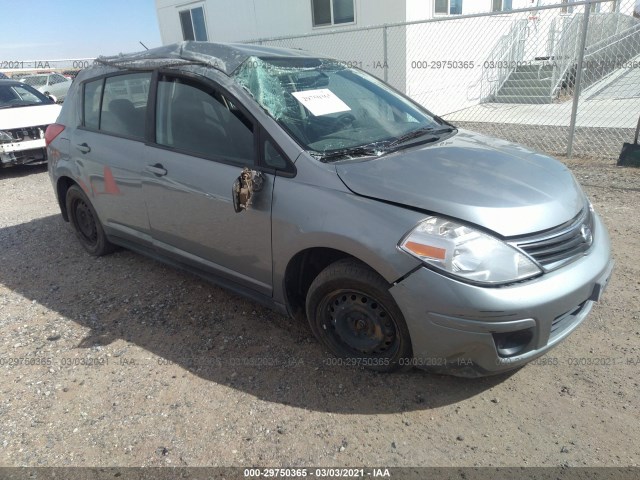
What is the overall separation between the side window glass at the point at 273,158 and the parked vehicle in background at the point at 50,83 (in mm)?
18545

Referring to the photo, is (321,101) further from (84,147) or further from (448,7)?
(448,7)

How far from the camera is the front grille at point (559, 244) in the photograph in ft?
7.00

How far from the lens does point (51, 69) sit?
73.1 feet

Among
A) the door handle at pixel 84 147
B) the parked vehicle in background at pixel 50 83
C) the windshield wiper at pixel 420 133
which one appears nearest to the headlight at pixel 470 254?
the windshield wiper at pixel 420 133

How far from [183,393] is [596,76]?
543 inches

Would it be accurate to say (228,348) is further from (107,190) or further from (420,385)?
(107,190)

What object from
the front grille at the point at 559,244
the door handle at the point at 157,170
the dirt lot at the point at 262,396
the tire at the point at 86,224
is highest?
the door handle at the point at 157,170

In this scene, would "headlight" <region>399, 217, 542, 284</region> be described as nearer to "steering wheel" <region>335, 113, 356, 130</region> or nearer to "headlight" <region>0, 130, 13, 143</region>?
"steering wheel" <region>335, 113, 356, 130</region>

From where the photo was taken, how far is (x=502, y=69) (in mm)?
11680

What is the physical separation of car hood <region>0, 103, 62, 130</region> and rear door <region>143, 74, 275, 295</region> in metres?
5.84

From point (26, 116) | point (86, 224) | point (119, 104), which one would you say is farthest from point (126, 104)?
A: point (26, 116)

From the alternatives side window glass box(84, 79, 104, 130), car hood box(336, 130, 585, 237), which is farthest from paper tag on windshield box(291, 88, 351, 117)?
side window glass box(84, 79, 104, 130)

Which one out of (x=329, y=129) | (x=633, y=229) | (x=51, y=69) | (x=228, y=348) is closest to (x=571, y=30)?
(x=633, y=229)

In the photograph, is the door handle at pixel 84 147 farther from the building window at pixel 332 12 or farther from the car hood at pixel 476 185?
the building window at pixel 332 12
